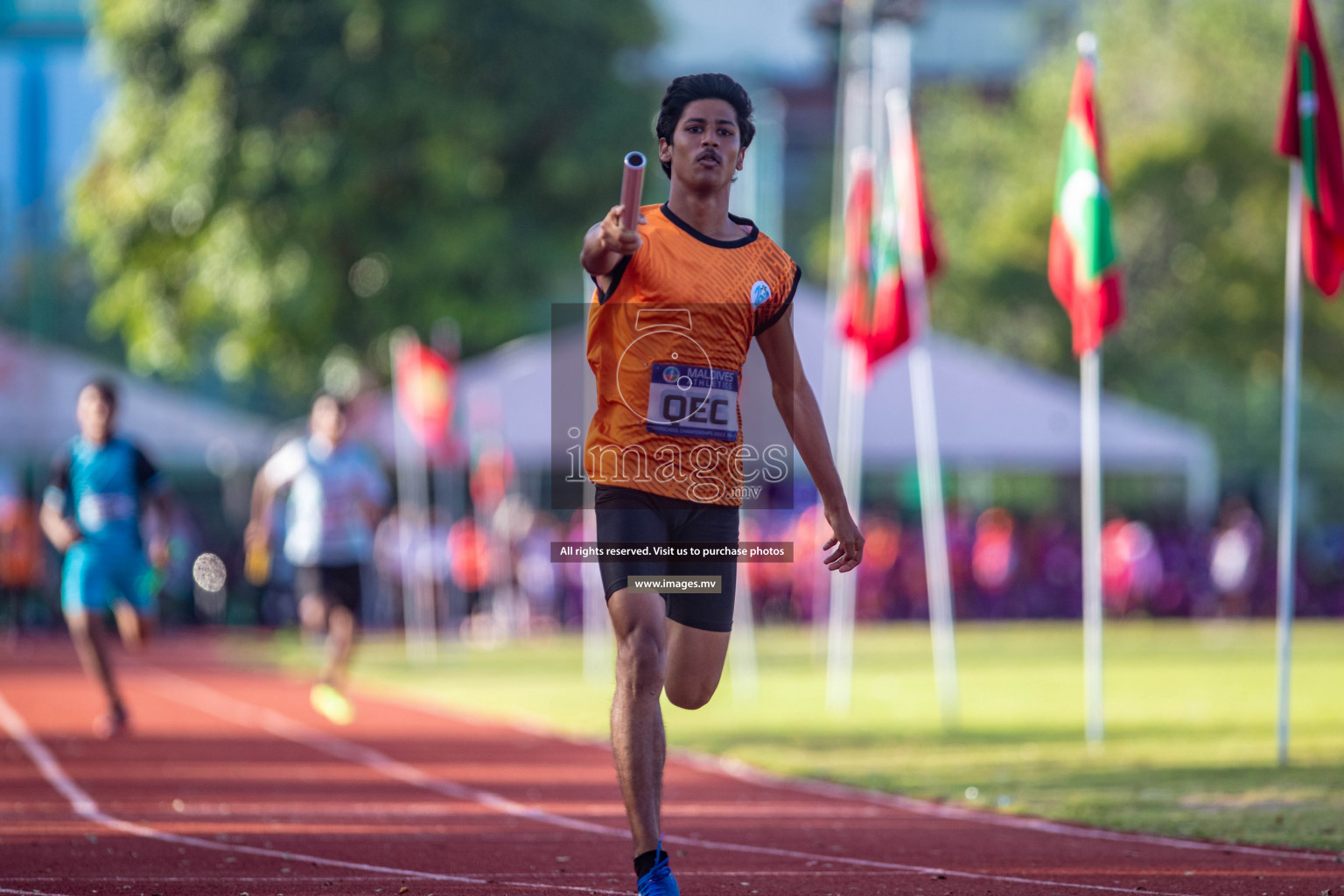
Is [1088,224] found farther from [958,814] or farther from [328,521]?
[328,521]

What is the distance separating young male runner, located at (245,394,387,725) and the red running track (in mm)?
806

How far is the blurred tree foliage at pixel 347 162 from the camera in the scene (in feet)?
101

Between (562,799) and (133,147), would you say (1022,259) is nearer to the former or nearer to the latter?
(133,147)

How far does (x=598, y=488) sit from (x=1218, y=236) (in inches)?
1413

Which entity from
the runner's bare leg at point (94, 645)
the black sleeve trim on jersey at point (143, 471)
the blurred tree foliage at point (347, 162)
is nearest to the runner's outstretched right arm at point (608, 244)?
the black sleeve trim on jersey at point (143, 471)

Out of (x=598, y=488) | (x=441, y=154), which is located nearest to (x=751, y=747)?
(x=598, y=488)

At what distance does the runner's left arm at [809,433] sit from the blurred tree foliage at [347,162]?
82.0 feet

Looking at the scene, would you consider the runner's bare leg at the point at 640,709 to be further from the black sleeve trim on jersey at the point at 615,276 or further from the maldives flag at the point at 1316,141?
the maldives flag at the point at 1316,141

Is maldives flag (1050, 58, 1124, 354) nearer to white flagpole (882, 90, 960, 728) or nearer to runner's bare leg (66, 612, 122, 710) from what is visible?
white flagpole (882, 90, 960, 728)

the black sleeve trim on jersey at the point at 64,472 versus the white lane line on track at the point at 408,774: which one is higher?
the black sleeve trim on jersey at the point at 64,472

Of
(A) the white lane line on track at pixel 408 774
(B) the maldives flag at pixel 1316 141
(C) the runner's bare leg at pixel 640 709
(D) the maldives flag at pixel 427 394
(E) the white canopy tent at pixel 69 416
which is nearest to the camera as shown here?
(C) the runner's bare leg at pixel 640 709

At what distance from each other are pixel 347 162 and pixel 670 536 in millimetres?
26021

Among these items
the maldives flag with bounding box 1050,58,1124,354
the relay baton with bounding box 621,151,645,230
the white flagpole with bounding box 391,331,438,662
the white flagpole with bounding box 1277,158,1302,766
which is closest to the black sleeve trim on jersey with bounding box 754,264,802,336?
the relay baton with bounding box 621,151,645,230

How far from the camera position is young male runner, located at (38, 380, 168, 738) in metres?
12.3
